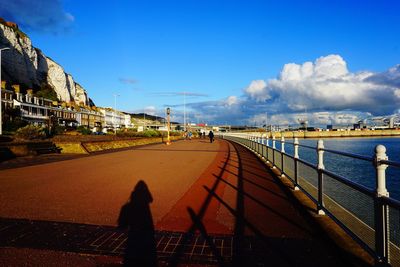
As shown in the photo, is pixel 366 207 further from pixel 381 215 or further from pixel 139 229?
pixel 139 229

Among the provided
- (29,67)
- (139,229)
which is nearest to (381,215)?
(139,229)

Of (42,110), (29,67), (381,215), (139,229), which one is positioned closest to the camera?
(381,215)

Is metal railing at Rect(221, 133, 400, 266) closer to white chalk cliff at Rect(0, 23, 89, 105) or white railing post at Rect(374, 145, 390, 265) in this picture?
white railing post at Rect(374, 145, 390, 265)

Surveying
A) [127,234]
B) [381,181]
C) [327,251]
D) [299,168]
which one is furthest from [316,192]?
[127,234]

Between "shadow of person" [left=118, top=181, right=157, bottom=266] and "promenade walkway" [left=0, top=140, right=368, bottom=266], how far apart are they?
8cm

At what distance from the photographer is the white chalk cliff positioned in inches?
3558

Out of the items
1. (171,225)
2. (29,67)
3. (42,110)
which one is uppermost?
(29,67)

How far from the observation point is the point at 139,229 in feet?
17.4

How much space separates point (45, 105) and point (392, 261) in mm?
94209

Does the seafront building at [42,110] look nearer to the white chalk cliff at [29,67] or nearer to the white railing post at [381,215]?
the white chalk cliff at [29,67]

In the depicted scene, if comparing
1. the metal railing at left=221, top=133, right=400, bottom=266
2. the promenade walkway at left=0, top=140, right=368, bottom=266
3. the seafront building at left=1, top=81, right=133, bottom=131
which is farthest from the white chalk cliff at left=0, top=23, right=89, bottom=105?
the metal railing at left=221, top=133, right=400, bottom=266

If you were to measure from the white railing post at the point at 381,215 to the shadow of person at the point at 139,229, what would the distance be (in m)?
2.47

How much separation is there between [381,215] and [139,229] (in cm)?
334

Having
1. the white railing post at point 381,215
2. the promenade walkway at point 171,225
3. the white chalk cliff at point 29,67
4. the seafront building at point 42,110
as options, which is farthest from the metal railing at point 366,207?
the white chalk cliff at point 29,67
